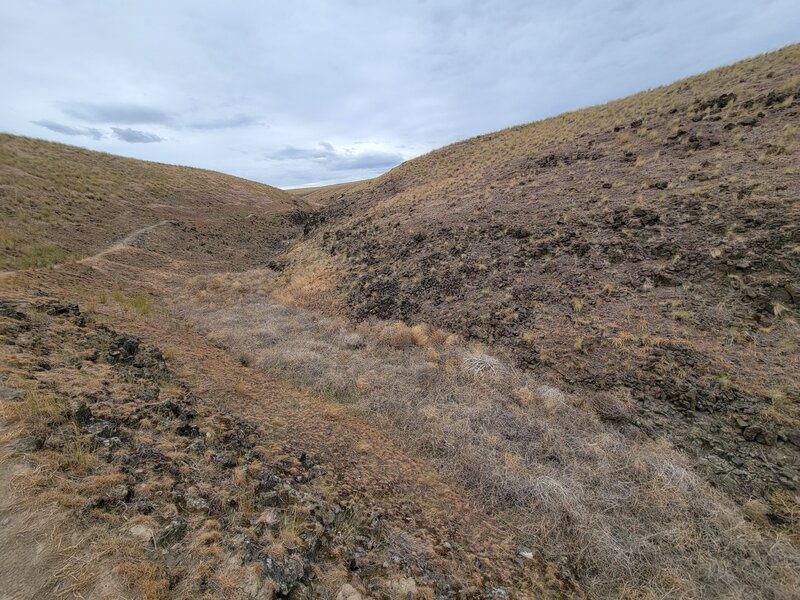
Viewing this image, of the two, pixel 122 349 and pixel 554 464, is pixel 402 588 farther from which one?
pixel 122 349

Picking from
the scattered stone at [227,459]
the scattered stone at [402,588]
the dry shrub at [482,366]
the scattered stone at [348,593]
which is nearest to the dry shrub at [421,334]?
the dry shrub at [482,366]

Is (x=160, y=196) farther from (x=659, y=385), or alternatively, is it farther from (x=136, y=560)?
(x=659, y=385)

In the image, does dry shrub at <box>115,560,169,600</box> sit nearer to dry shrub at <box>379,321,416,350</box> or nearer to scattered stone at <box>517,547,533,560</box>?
scattered stone at <box>517,547,533,560</box>

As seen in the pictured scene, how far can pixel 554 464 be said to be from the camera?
5855mm

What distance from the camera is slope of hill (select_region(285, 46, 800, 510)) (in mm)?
6387

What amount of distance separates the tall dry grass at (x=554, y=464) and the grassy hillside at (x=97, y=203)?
13022 mm

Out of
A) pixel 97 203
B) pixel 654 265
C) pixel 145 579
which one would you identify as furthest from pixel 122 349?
pixel 97 203

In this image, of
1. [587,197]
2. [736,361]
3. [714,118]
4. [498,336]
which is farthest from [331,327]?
[714,118]

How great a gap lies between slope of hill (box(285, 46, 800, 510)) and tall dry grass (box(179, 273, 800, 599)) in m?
0.94

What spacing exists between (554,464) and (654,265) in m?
7.14

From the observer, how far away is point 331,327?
1191 centimetres

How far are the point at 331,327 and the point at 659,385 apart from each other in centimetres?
925

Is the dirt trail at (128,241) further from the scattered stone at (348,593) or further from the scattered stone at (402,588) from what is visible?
the scattered stone at (402,588)

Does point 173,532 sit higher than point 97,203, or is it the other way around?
point 97,203
